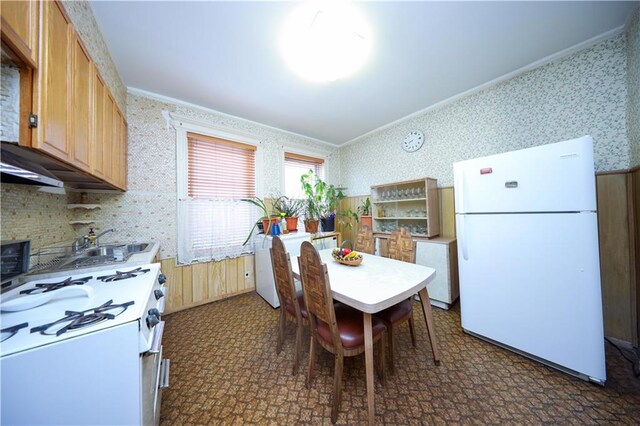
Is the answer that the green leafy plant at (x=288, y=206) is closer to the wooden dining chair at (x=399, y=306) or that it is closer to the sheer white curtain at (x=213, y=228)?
the sheer white curtain at (x=213, y=228)

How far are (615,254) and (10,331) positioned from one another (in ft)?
12.0

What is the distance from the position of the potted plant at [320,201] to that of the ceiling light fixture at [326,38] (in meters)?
1.73

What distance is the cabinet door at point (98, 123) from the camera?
135cm

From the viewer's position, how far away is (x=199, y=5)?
1.37 m

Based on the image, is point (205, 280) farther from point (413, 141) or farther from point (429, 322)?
point (413, 141)

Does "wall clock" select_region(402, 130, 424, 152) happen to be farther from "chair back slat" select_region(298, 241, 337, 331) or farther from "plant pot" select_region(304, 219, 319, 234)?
"chair back slat" select_region(298, 241, 337, 331)

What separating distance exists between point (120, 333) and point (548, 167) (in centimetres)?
256

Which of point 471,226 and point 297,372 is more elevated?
point 471,226

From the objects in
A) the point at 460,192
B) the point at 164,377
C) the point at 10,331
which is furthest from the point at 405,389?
the point at 10,331

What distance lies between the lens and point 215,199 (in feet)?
8.80

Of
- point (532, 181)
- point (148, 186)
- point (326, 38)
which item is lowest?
point (532, 181)

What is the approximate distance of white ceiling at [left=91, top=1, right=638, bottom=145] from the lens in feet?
4.73

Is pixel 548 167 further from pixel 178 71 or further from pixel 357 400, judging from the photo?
pixel 178 71

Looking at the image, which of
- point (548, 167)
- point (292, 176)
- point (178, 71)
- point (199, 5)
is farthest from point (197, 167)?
point (548, 167)
